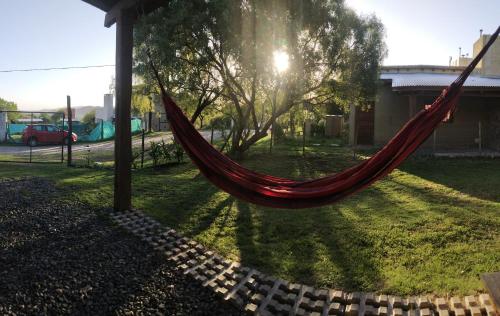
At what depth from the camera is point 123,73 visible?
5.44m

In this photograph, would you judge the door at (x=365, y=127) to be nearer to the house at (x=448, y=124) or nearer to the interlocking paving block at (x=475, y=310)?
the house at (x=448, y=124)

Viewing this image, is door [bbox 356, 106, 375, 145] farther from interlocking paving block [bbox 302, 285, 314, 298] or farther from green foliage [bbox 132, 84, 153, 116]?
interlocking paving block [bbox 302, 285, 314, 298]

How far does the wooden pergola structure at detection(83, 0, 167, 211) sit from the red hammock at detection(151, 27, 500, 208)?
1.73m

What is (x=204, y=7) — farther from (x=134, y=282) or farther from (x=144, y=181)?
(x=134, y=282)

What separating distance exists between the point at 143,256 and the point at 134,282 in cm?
60

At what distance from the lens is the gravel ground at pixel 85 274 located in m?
3.27

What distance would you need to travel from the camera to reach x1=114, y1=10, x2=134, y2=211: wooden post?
5.38 meters

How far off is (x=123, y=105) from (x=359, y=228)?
3456 mm

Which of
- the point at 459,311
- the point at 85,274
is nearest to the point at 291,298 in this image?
the point at 459,311

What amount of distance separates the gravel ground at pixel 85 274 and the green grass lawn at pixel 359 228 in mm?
750

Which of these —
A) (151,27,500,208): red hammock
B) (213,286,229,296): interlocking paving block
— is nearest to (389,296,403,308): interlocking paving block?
(151,27,500,208): red hammock

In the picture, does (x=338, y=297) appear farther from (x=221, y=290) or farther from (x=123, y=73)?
(x=123, y=73)

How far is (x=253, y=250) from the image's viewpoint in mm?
4430

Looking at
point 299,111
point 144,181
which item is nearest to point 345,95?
point 299,111
